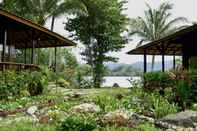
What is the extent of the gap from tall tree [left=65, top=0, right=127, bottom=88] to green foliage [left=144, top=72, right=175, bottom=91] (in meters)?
20.8

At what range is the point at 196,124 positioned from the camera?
10.7 m

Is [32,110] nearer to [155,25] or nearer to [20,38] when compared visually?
[20,38]

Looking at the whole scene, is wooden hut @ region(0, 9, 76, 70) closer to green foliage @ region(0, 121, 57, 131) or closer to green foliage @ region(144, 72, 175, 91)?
green foliage @ region(144, 72, 175, 91)

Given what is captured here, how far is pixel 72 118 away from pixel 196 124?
3.36 meters

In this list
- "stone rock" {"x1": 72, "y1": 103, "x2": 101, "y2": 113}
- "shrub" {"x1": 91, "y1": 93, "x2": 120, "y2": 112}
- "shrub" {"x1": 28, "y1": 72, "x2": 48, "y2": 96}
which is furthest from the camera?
"shrub" {"x1": 28, "y1": 72, "x2": 48, "y2": 96}

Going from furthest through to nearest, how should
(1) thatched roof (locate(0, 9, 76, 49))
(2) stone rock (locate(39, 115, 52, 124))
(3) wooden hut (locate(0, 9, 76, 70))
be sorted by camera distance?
(1) thatched roof (locate(0, 9, 76, 49)) → (3) wooden hut (locate(0, 9, 76, 70)) → (2) stone rock (locate(39, 115, 52, 124))

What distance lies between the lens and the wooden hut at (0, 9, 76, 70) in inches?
786

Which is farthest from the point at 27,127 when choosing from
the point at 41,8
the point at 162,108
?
the point at 41,8

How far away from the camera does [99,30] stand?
41.0 meters

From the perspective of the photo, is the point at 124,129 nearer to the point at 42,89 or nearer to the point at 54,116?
the point at 54,116

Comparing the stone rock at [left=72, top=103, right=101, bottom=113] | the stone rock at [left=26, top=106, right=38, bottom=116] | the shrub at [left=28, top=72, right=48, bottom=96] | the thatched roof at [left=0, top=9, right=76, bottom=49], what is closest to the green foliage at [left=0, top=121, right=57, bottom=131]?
the stone rock at [left=72, top=103, right=101, bottom=113]

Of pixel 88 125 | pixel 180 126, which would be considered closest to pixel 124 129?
pixel 88 125

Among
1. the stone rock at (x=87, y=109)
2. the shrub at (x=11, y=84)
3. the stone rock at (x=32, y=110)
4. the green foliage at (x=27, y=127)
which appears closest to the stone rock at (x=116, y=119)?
the green foliage at (x=27, y=127)

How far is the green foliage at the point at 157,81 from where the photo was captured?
683 inches
